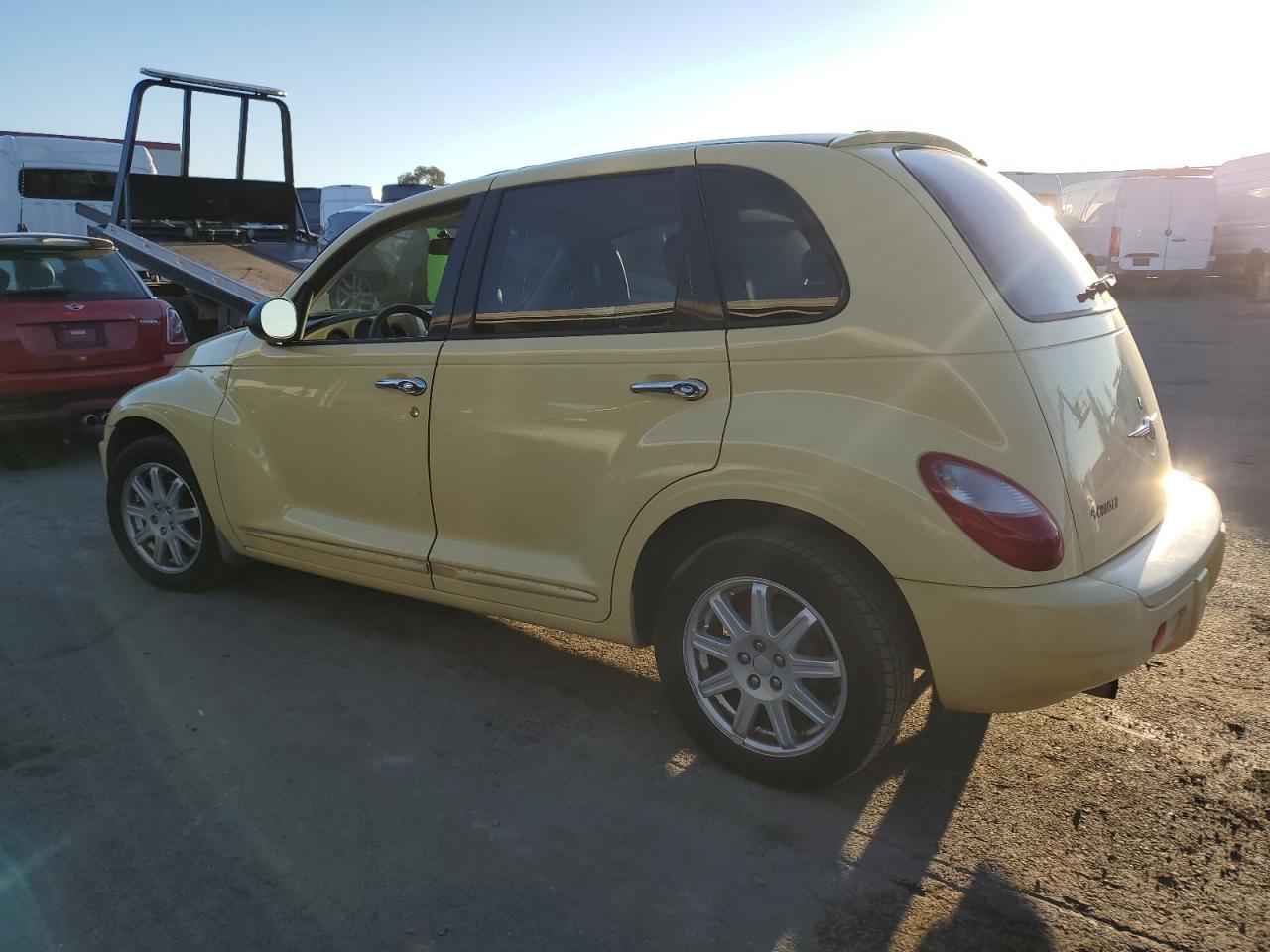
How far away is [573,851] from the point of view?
276 cm

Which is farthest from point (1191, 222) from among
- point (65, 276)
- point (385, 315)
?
point (385, 315)

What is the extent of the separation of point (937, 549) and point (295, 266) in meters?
8.91

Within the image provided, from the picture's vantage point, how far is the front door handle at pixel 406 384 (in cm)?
362

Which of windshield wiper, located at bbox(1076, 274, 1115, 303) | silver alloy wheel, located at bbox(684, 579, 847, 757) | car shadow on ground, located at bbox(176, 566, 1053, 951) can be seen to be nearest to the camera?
car shadow on ground, located at bbox(176, 566, 1053, 951)

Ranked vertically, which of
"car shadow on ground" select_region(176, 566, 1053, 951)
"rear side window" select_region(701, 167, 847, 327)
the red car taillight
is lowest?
"car shadow on ground" select_region(176, 566, 1053, 951)

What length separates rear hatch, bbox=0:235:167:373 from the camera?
24.1 ft

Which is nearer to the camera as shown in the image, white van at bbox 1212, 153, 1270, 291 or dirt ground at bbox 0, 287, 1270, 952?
dirt ground at bbox 0, 287, 1270, 952

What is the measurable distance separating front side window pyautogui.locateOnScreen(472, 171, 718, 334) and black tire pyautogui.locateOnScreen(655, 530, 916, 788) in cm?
72

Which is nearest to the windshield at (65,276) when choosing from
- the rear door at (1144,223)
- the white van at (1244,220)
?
the rear door at (1144,223)

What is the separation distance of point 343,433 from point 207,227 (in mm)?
7697

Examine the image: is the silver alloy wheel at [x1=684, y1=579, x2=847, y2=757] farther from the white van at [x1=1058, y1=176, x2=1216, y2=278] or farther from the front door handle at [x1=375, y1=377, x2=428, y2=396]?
the white van at [x1=1058, y1=176, x2=1216, y2=278]

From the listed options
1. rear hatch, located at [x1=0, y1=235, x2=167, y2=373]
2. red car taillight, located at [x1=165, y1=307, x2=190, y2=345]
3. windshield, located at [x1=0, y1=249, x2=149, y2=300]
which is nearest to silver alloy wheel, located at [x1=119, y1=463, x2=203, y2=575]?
rear hatch, located at [x1=0, y1=235, x2=167, y2=373]

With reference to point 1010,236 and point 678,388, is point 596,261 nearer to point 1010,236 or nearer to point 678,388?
point 678,388

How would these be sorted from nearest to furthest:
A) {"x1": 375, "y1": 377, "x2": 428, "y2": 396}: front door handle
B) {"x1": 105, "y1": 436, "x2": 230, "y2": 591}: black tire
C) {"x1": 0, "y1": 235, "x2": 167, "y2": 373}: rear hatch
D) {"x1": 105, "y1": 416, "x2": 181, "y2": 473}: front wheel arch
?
1. {"x1": 375, "y1": 377, "x2": 428, "y2": 396}: front door handle
2. {"x1": 105, "y1": 436, "x2": 230, "y2": 591}: black tire
3. {"x1": 105, "y1": 416, "x2": 181, "y2": 473}: front wheel arch
4. {"x1": 0, "y1": 235, "x2": 167, "y2": 373}: rear hatch
